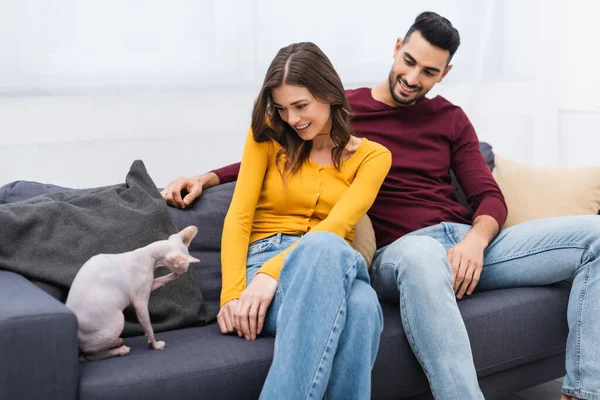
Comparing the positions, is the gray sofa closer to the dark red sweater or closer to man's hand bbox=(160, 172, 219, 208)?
man's hand bbox=(160, 172, 219, 208)

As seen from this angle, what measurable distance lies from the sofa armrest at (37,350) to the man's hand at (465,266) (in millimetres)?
990

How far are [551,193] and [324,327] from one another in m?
1.20

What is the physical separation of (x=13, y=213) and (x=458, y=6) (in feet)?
7.47

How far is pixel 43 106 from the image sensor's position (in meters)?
2.24

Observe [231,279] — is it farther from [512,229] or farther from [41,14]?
[41,14]

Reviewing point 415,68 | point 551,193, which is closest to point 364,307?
point 415,68

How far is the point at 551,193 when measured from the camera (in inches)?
91.5

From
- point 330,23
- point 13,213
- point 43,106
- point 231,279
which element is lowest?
point 231,279

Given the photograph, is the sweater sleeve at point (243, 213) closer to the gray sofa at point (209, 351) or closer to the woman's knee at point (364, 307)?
the gray sofa at point (209, 351)

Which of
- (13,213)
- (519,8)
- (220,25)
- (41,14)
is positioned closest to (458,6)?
(519,8)

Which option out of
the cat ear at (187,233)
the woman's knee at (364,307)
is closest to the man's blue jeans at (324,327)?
the woman's knee at (364,307)

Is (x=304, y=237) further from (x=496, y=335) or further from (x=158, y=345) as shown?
(x=496, y=335)

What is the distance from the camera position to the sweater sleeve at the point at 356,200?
5.74 ft

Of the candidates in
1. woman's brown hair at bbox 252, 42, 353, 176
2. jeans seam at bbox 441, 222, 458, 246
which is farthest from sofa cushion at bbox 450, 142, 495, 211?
woman's brown hair at bbox 252, 42, 353, 176
